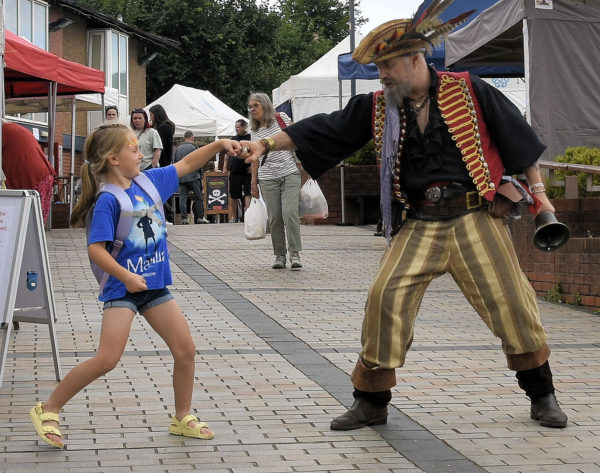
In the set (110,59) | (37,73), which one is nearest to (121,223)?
(37,73)

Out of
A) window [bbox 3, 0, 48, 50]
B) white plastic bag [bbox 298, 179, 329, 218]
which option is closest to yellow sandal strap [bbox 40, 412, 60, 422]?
white plastic bag [bbox 298, 179, 329, 218]

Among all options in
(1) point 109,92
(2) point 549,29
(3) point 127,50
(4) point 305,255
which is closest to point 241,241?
(4) point 305,255

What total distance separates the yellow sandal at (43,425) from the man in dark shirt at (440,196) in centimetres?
130

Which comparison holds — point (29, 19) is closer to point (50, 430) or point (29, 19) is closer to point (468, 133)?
point (468, 133)

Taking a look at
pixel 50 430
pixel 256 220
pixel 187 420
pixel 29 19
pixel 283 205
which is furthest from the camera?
pixel 29 19

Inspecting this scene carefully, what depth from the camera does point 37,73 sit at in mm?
15531

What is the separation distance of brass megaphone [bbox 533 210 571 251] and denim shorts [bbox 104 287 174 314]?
1713 mm

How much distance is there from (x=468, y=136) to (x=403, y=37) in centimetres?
54

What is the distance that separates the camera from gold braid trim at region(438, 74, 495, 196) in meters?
5.36

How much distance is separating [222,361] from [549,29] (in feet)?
23.2

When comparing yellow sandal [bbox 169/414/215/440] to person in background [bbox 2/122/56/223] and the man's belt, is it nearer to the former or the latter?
the man's belt

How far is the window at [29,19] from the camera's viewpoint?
30.5 meters

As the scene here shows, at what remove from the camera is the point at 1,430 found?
5.42 meters

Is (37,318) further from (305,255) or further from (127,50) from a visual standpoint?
(127,50)
